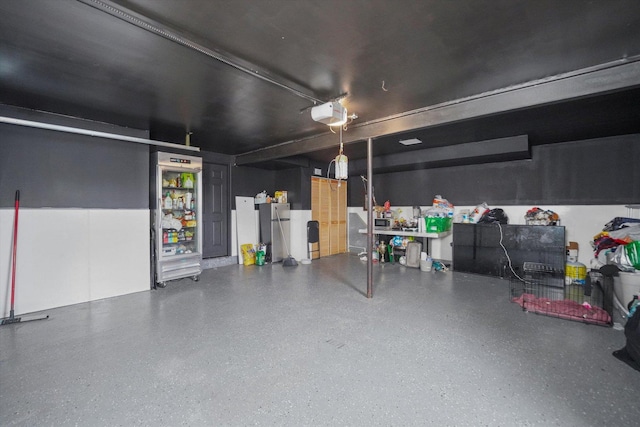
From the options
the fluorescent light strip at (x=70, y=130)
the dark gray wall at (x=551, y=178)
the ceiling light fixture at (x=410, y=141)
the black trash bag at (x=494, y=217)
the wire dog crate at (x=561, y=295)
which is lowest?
the wire dog crate at (x=561, y=295)

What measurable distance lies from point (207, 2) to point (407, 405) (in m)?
2.71

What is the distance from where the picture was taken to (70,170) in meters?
3.60

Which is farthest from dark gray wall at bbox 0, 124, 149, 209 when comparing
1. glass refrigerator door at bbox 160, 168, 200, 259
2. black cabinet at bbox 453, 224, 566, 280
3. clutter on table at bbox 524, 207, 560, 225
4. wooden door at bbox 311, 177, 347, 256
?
clutter on table at bbox 524, 207, 560, 225

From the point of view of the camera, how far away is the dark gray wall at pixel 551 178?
423 centimetres

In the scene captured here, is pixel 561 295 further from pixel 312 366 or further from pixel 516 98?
pixel 312 366

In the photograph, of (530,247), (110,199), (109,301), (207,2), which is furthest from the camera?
(530,247)

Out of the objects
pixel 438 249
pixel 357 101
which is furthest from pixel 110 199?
pixel 438 249

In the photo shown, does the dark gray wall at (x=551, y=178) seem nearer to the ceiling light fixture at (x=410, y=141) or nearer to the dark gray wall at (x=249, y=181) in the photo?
the ceiling light fixture at (x=410, y=141)

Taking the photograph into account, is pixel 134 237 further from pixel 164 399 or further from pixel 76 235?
pixel 164 399

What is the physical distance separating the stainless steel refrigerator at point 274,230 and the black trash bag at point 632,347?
5265mm

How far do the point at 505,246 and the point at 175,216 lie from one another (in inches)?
227

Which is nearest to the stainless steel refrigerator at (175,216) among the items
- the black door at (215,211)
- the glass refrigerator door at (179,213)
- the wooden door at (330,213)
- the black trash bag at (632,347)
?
the glass refrigerator door at (179,213)

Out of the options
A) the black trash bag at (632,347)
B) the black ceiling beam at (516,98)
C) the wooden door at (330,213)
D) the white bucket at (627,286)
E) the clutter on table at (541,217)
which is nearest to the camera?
the black trash bag at (632,347)

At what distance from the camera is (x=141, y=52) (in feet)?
6.95
